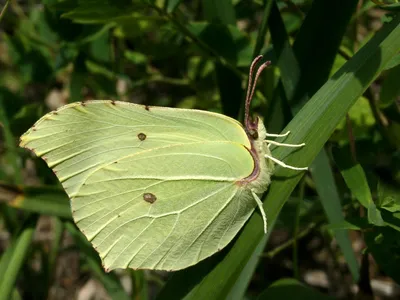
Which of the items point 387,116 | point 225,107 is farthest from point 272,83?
point 387,116

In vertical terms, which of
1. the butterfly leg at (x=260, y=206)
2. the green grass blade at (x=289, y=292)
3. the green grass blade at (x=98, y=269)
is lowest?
the green grass blade at (x=98, y=269)

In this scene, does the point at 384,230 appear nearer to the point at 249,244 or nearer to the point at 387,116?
the point at 249,244

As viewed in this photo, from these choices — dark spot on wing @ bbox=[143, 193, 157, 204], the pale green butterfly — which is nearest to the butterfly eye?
the pale green butterfly

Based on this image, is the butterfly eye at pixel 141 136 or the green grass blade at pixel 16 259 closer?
the butterfly eye at pixel 141 136

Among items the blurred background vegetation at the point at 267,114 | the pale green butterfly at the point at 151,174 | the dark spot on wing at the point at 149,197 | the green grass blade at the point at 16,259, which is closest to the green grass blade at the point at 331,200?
the blurred background vegetation at the point at 267,114

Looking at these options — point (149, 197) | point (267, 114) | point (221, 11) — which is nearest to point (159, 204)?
point (149, 197)

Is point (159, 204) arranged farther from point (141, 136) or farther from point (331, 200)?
point (331, 200)

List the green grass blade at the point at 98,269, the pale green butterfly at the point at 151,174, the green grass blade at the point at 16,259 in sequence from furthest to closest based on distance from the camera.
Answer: the green grass blade at the point at 98,269
the green grass blade at the point at 16,259
the pale green butterfly at the point at 151,174

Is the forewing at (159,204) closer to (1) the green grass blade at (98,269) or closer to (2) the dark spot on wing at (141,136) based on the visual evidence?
(2) the dark spot on wing at (141,136)
